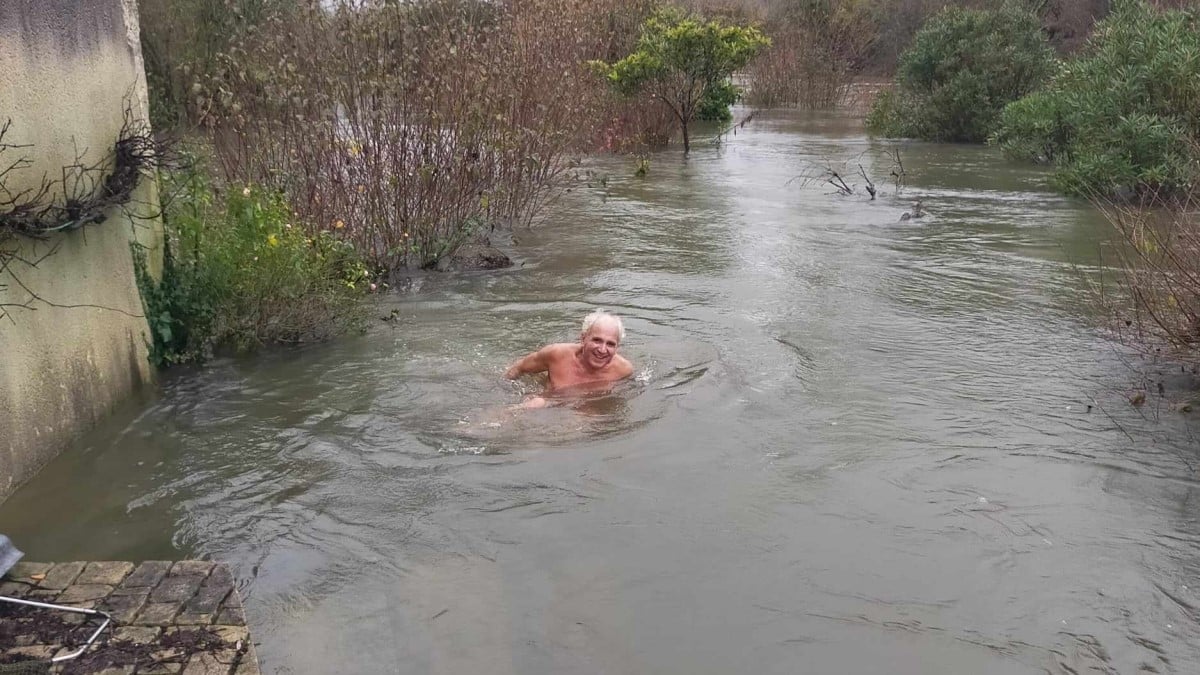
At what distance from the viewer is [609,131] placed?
65.3ft

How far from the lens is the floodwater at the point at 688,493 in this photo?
14.0 ft

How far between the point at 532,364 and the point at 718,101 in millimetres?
18430

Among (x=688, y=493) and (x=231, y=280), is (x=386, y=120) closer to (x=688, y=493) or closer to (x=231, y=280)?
(x=231, y=280)

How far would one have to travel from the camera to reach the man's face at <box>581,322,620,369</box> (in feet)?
23.3

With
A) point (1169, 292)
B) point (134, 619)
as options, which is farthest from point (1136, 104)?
point (134, 619)

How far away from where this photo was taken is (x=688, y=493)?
571cm

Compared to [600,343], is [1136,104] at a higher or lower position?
higher

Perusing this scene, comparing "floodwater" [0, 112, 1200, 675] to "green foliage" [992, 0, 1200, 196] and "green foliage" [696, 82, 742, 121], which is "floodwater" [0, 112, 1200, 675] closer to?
"green foliage" [992, 0, 1200, 196]

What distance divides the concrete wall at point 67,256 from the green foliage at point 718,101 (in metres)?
16.9

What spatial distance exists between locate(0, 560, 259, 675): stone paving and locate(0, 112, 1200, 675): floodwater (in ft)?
1.06

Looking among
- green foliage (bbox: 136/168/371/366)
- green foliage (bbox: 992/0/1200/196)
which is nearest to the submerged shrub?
green foliage (bbox: 992/0/1200/196)

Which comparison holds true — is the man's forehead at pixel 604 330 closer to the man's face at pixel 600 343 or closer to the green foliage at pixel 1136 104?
the man's face at pixel 600 343

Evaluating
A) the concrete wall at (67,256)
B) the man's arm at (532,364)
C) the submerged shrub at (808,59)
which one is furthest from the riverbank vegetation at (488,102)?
the submerged shrub at (808,59)

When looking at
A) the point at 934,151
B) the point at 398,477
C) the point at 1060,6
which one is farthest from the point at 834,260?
the point at 1060,6
